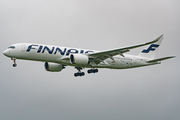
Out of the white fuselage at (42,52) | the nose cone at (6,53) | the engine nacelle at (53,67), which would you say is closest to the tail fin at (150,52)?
the white fuselage at (42,52)

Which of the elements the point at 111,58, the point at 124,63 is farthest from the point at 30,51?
the point at 124,63

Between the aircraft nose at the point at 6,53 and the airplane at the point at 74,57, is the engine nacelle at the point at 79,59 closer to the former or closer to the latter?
the airplane at the point at 74,57

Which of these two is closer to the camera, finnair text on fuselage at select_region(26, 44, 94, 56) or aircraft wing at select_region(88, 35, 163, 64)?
finnair text on fuselage at select_region(26, 44, 94, 56)

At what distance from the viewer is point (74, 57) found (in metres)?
42.8

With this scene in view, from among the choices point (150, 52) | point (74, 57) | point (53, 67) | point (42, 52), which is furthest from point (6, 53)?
point (150, 52)

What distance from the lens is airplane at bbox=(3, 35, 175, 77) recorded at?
42250mm

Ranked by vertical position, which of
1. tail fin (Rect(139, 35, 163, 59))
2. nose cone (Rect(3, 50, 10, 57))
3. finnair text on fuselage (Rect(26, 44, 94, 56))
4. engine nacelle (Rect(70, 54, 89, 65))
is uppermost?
tail fin (Rect(139, 35, 163, 59))

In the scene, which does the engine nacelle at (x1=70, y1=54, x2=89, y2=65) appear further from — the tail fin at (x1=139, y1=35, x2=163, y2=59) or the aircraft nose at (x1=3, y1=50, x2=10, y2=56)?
the tail fin at (x1=139, y1=35, x2=163, y2=59)

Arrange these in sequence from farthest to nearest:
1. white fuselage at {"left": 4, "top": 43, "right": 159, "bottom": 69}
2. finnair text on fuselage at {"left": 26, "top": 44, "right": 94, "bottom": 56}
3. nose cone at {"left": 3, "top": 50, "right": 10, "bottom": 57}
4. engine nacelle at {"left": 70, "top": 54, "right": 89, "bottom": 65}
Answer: engine nacelle at {"left": 70, "top": 54, "right": 89, "bottom": 65}
finnair text on fuselage at {"left": 26, "top": 44, "right": 94, "bottom": 56}
white fuselage at {"left": 4, "top": 43, "right": 159, "bottom": 69}
nose cone at {"left": 3, "top": 50, "right": 10, "bottom": 57}

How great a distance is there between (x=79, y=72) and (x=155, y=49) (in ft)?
54.8

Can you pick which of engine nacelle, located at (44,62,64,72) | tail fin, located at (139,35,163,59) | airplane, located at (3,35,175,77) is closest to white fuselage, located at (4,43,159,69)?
airplane, located at (3,35,175,77)

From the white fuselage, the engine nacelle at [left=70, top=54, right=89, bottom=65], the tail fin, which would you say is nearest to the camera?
the white fuselage

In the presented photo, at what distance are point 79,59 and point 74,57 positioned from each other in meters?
0.88

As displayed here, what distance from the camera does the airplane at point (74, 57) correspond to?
4225cm
